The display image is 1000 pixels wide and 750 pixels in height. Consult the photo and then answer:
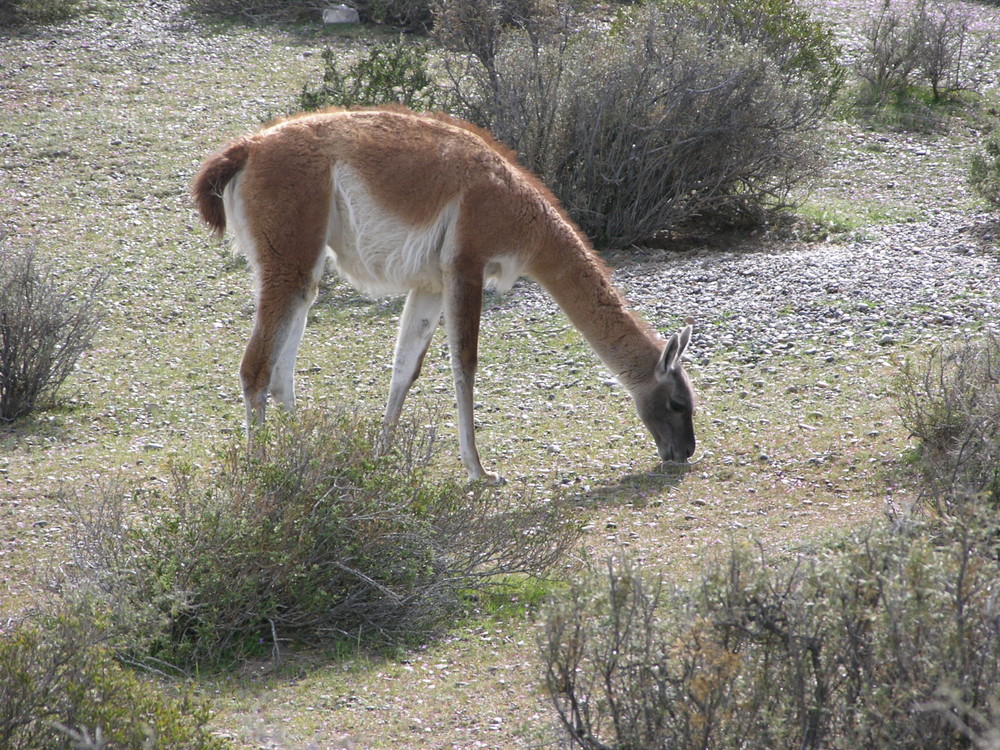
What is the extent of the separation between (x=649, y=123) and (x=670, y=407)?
5948 mm

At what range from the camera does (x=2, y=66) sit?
1836 centimetres

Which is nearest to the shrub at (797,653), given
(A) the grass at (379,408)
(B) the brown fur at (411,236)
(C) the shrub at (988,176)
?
(A) the grass at (379,408)

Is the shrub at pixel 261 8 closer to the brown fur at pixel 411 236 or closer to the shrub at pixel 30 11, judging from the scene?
the shrub at pixel 30 11

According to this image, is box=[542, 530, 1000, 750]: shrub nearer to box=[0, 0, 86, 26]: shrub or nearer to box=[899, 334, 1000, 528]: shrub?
box=[899, 334, 1000, 528]: shrub

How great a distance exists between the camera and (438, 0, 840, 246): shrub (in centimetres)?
1265

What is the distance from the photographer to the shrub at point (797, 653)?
3.04 meters

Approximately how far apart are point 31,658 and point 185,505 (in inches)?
63.1

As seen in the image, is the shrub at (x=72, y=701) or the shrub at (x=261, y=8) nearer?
the shrub at (x=72, y=701)

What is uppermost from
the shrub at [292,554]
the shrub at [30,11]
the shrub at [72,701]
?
the shrub at [72,701]

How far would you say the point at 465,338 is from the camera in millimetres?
7355

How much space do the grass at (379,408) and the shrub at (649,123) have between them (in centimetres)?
138

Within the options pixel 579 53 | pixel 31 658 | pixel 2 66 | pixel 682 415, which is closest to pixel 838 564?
pixel 31 658

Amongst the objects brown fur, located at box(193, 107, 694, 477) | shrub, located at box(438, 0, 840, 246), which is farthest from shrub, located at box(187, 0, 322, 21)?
brown fur, located at box(193, 107, 694, 477)

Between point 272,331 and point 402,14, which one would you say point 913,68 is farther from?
point 272,331
